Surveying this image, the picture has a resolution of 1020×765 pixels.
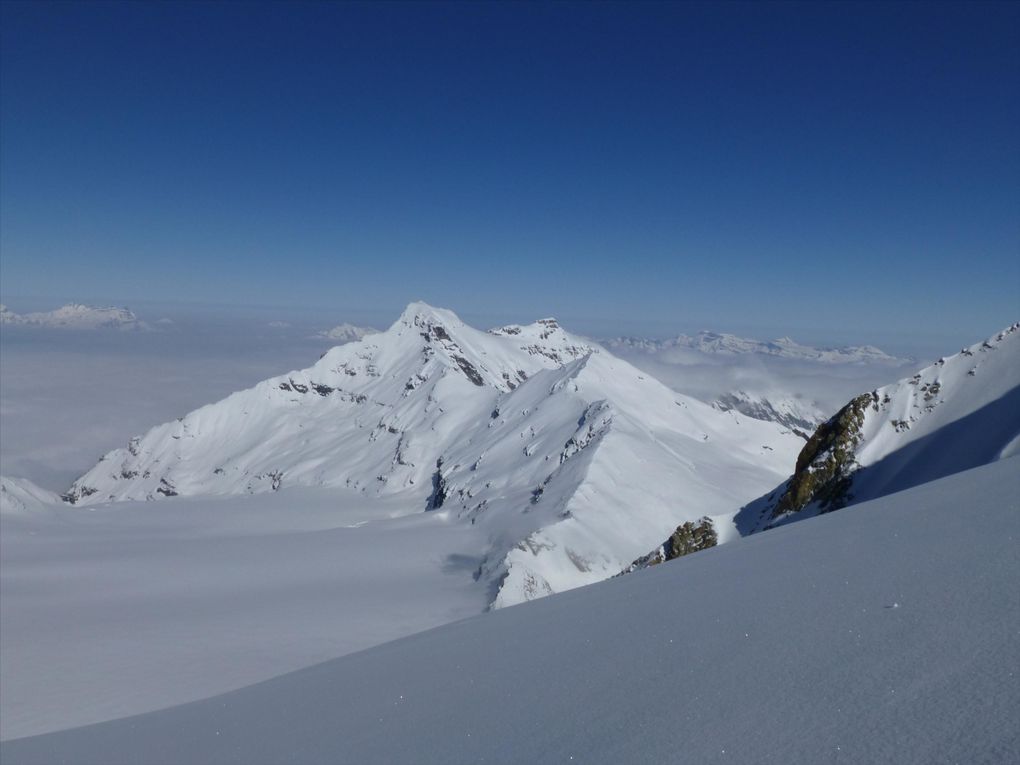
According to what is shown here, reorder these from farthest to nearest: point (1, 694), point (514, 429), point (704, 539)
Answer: point (514, 429)
point (1, 694)
point (704, 539)

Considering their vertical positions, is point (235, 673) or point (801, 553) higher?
point (801, 553)

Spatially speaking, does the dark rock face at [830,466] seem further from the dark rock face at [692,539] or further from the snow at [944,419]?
the dark rock face at [692,539]

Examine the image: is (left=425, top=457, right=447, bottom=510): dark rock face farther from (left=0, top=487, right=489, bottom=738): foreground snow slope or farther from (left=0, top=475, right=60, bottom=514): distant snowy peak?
(left=0, top=475, right=60, bottom=514): distant snowy peak

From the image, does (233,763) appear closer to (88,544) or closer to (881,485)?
(881,485)

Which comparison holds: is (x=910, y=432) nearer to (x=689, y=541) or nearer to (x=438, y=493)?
(x=689, y=541)

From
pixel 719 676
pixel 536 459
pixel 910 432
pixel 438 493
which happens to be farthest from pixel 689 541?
pixel 438 493

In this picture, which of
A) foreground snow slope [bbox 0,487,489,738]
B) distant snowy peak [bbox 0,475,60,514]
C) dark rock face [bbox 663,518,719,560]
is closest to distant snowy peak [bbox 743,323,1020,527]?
dark rock face [bbox 663,518,719,560]

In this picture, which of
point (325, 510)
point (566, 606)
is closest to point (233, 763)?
point (566, 606)
